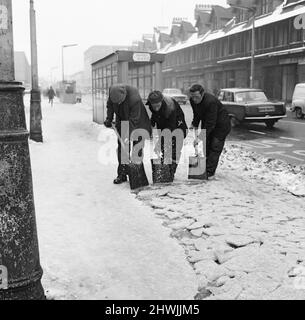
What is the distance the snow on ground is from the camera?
11.1ft

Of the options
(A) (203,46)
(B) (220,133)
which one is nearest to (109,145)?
(B) (220,133)

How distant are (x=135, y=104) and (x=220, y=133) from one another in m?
1.63

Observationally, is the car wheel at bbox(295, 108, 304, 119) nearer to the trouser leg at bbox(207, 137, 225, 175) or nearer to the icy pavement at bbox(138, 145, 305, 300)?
the icy pavement at bbox(138, 145, 305, 300)

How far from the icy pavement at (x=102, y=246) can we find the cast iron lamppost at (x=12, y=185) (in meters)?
0.61

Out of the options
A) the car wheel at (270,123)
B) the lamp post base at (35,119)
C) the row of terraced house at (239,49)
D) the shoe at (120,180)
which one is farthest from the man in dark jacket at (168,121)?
the row of terraced house at (239,49)

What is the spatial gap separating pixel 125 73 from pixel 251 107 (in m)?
5.27

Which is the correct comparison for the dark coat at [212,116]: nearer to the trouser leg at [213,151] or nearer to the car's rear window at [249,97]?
the trouser leg at [213,151]

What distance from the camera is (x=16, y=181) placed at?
8.49 ft

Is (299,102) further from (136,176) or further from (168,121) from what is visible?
(136,176)

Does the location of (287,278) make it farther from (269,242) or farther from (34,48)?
(34,48)

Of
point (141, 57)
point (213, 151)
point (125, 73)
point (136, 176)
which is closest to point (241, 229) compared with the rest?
point (136, 176)

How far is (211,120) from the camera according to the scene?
7.07m

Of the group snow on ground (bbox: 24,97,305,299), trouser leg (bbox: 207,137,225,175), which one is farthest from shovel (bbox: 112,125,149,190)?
trouser leg (bbox: 207,137,225,175)

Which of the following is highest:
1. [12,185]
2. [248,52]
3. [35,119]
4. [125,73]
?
[248,52]
